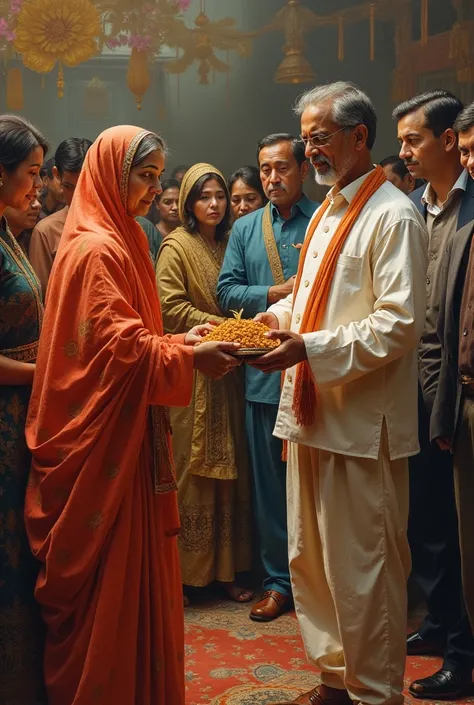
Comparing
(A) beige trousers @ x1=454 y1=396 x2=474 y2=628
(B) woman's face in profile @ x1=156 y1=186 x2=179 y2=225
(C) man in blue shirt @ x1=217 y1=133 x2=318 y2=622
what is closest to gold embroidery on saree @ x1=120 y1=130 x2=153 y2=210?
(A) beige trousers @ x1=454 y1=396 x2=474 y2=628

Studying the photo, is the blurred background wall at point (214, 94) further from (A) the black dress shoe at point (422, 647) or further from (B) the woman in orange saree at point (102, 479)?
(A) the black dress shoe at point (422, 647)

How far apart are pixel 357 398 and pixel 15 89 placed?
3.96 metres

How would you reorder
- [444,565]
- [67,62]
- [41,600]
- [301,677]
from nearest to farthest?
1. [41,600]
2. [301,677]
3. [444,565]
4. [67,62]

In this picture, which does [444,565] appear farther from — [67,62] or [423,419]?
[67,62]

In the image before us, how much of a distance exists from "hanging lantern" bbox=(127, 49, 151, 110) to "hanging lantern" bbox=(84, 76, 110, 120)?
0.61 ft

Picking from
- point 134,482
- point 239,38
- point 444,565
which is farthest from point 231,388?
point 239,38

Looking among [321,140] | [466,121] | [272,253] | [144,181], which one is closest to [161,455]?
[144,181]

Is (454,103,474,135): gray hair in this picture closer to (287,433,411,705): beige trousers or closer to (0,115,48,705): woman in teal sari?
(287,433,411,705): beige trousers

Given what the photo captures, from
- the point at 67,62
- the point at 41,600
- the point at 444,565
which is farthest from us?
the point at 67,62

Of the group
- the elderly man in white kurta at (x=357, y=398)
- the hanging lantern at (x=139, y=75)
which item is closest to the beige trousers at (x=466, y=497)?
the elderly man in white kurta at (x=357, y=398)

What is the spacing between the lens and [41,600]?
3.09 m

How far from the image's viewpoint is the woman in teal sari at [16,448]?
3.09 metres

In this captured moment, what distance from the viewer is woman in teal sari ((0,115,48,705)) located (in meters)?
3.09

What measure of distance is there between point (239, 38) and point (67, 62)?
3.82 ft
